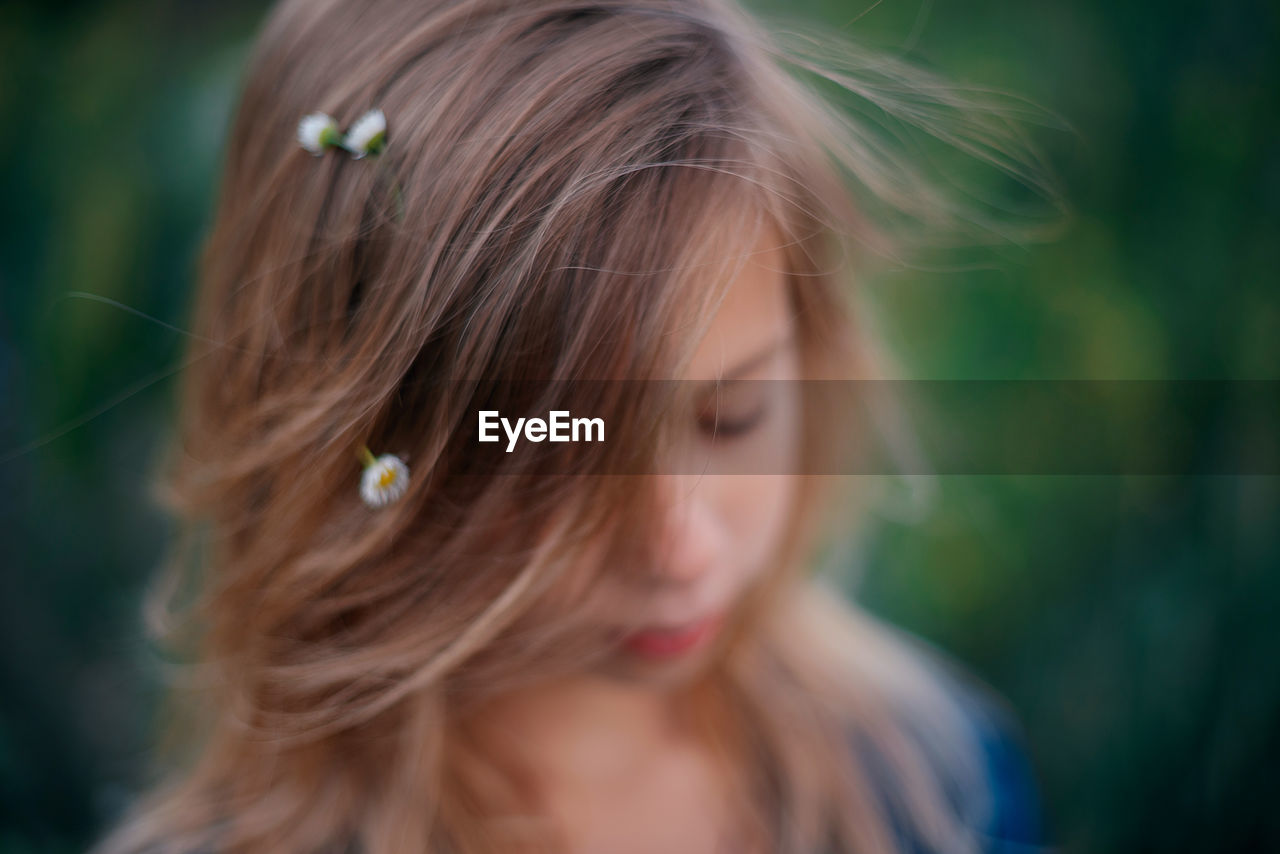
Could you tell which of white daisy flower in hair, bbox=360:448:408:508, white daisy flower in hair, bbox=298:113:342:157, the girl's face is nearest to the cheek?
the girl's face

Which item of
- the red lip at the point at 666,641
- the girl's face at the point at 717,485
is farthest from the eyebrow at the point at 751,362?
the red lip at the point at 666,641

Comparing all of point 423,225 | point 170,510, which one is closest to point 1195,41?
point 423,225

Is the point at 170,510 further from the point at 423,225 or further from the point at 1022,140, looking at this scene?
the point at 1022,140

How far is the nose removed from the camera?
423 millimetres

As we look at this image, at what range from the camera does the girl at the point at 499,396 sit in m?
0.38

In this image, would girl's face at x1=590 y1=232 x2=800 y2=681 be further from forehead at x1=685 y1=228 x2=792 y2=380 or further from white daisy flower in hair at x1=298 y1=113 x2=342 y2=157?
white daisy flower in hair at x1=298 y1=113 x2=342 y2=157

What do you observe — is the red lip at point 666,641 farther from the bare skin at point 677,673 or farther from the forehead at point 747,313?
the forehead at point 747,313

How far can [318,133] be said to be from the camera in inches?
15.4

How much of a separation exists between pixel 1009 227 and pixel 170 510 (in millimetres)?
831

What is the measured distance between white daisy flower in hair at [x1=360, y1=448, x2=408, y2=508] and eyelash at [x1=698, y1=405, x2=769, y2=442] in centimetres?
17

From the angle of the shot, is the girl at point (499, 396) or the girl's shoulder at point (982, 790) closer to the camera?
the girl at point (499, 396)

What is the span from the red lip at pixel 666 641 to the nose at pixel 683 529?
0.05m
